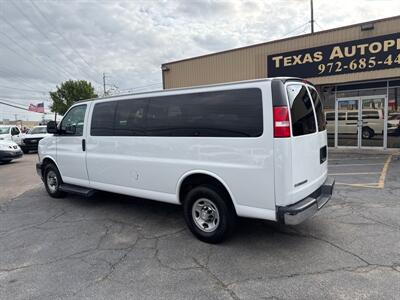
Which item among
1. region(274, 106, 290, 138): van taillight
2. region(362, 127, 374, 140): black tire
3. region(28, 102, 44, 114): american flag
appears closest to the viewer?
region(274, 106, 290, 138): van taillight

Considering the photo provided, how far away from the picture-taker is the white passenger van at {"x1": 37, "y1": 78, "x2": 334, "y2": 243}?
338 centimetres

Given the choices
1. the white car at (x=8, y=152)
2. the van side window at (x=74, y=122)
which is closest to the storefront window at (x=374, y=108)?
the van side window at (x=74, y=122)

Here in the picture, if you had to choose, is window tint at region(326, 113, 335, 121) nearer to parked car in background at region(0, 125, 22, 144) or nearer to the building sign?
the building sign

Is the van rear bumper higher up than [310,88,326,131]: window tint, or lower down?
lower down

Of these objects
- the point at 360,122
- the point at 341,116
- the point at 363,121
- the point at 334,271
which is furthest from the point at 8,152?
the point at 363,121

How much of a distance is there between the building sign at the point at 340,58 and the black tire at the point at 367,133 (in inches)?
97.2

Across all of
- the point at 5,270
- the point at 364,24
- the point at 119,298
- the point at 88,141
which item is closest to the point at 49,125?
the point at 88,141

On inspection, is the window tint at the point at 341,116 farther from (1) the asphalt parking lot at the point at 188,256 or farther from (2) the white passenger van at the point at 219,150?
(2) the white passenger van at the point at 219,150

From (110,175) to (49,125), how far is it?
2032mm

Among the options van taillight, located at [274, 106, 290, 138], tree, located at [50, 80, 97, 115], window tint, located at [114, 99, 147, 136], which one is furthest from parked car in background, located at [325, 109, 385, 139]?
tree, located at [50, 80, 97, 115]

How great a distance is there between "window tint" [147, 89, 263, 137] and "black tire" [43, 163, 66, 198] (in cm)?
321

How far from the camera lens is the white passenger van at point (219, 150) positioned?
133 inches

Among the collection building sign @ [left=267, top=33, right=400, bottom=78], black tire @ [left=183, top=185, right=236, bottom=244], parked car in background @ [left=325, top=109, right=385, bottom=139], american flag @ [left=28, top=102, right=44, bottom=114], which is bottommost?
black tire @ [left=183, top=185, right=236, bottom=244]

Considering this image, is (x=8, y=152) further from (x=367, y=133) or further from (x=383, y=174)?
(x=367, y=133)
